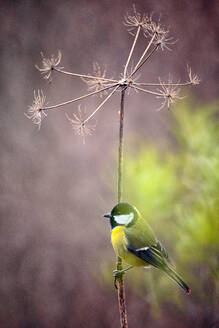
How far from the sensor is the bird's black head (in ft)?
2.43

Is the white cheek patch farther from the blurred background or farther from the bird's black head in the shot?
the blurred background

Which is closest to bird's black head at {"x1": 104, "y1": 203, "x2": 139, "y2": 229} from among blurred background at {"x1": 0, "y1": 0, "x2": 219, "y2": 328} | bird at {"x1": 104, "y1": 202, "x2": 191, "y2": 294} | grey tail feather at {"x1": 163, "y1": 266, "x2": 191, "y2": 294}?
bird at {"x1": 104, "y1": 202, "x2": 191, "y2": 294}

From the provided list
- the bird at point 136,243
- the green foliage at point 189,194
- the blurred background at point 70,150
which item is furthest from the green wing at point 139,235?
the blurred background at point 70,150

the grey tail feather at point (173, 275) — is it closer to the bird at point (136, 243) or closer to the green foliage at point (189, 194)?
the bird at point (136, 243)

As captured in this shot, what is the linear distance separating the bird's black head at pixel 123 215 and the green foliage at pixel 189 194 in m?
0.44

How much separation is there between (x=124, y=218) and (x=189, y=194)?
76 cm

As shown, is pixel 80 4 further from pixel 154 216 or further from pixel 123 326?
pixel 123 326

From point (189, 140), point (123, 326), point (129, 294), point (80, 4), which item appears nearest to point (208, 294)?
point (189, 140)

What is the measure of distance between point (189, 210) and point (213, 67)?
850 mm

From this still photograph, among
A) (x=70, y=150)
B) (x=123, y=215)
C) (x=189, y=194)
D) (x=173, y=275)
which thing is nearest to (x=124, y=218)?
(x=123, y=215)

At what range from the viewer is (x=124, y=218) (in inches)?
31.2

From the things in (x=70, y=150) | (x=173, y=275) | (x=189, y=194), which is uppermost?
(x=70, y=150)

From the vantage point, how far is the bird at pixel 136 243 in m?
0.80

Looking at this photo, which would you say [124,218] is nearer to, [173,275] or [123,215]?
[123,215]
